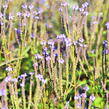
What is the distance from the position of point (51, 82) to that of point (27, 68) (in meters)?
0.77

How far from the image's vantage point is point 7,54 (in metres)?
2.31

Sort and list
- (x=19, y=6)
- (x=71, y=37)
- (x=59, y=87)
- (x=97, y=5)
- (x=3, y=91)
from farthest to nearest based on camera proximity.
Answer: (x=97, y=5), (x=19, y=6), (x=71, y=37), (x=59, y=87), (x=3, y=91)

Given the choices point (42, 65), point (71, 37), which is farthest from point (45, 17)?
point (42, 65)

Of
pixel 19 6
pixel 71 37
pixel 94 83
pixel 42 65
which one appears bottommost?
pixel 94 83

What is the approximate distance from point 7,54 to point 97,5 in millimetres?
1114

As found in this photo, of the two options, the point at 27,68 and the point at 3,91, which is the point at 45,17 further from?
the point at 3,91

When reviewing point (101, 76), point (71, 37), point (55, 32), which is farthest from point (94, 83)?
point (55, 32)

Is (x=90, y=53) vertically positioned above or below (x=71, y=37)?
below

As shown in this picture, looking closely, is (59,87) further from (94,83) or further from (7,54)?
(7,54)

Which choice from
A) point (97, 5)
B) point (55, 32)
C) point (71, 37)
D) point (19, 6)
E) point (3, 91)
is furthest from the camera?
point (55, 32)

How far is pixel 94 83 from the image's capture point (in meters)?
2.29

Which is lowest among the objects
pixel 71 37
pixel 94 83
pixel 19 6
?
pixel 94 83

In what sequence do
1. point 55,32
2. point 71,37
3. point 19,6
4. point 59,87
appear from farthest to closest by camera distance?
point 55,32 < point 19,6 < point 71,37 < point 59,87

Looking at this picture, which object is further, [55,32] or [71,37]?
[55,32]
